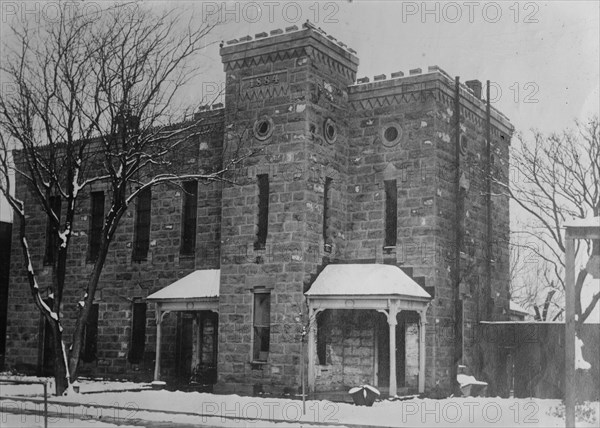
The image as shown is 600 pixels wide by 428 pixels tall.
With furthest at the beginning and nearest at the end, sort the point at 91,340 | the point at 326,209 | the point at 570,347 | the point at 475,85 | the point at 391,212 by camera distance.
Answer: the point at 91,340 < the point at 475,85 < the point at 391,212 < the point at 326,209 < the point at 570,347

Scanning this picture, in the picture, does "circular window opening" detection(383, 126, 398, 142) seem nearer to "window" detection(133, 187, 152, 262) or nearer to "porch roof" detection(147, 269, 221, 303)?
"porch roof" detection(147, 269, 221, 303)

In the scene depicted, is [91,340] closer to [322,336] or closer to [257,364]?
[257,364]

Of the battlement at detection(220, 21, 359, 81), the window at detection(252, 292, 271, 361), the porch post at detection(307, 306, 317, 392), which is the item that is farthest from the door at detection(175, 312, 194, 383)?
the battlement at detection(220, 21, 359, 81)

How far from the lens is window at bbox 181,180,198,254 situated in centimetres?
2431

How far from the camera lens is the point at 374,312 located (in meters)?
20.9

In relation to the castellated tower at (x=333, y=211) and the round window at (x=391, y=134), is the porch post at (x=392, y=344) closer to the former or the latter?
the castellated tower at (x=333, y=211)

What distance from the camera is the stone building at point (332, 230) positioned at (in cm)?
2033

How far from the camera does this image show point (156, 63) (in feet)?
65.1

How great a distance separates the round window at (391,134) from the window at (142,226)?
811cm

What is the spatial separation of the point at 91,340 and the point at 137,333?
192 cm

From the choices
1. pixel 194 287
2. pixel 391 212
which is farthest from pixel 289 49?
pixel 194 287

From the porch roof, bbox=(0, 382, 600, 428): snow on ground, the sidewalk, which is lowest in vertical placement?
the sidewalk

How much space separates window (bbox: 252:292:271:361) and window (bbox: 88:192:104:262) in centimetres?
785

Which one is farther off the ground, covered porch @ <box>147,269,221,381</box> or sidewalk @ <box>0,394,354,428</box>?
covered porch @ <box>147,269,221,381</box>
